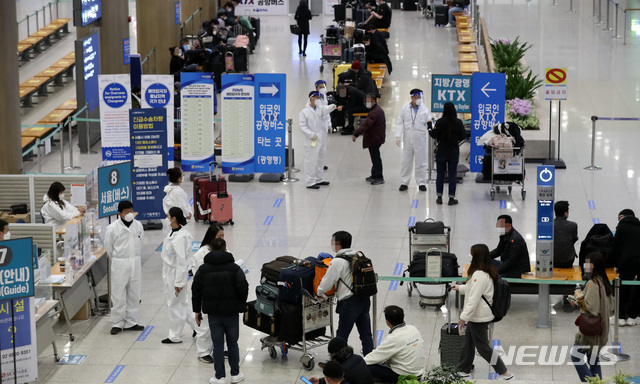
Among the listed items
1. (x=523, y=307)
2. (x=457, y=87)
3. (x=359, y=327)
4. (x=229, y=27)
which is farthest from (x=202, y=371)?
(x=229, y=27)

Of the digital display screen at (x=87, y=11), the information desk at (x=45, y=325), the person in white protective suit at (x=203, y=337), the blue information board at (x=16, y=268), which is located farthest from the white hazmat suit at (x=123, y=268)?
the digital display screen at (x=87, y=11)

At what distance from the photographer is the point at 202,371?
457 inches

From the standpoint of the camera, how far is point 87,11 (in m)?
21.2

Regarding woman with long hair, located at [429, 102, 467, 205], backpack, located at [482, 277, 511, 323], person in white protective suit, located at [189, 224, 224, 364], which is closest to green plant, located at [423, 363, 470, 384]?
backpack, located at [482, 277, 511, 323]

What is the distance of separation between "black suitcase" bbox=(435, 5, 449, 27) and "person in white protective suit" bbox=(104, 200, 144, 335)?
2447cm

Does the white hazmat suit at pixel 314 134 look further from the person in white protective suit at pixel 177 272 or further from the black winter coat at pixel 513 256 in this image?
the person in white protective suit at pixel 177 272

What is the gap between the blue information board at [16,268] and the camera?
409 inches

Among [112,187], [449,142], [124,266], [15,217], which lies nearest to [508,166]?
[449,142]

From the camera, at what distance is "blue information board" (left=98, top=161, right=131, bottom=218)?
14.2 m

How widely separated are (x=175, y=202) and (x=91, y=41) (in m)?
7.73

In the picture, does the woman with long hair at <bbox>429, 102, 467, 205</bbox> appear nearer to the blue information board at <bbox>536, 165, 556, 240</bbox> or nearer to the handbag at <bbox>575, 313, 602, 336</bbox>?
the blue information board at <bbox>536, 165, 556, 240</bbox>

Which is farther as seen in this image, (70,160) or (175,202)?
(70,160)

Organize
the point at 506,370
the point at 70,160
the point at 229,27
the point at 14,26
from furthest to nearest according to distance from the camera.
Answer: the point at 229,27 → the point at 70,160 → the point at 14,26 → the point at 506,370

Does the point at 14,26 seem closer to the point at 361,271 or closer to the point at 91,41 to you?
the point at 91,41
